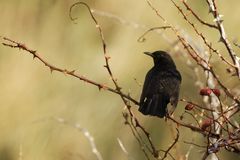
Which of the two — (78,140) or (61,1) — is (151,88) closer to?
(78,140)

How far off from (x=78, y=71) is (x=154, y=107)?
11.8ft

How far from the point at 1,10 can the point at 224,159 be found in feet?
8.49

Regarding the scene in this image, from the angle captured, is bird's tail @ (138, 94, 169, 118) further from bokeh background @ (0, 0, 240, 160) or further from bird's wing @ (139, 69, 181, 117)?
bokeh background @ (0, 0, 240, 160)

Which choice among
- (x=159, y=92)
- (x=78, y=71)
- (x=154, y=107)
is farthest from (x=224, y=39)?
(x=78, y=71)

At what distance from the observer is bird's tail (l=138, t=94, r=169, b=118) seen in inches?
159

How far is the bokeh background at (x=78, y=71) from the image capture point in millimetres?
7297

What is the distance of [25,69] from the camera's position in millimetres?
7895

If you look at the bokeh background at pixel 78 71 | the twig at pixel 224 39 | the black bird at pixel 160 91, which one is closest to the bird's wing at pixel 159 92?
the black bird at pixel 160 91

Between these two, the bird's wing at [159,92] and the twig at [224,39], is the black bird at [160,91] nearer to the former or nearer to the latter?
the bird's wing at [159,92]

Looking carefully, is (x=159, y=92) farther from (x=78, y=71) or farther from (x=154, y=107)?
(x=78, y=71)

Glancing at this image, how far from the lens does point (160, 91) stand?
4.27m

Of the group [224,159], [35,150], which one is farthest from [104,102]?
[224,159]

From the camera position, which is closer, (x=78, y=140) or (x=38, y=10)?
(x=78, y=140)

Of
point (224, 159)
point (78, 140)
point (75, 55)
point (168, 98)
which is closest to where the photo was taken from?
point (168, 98)
